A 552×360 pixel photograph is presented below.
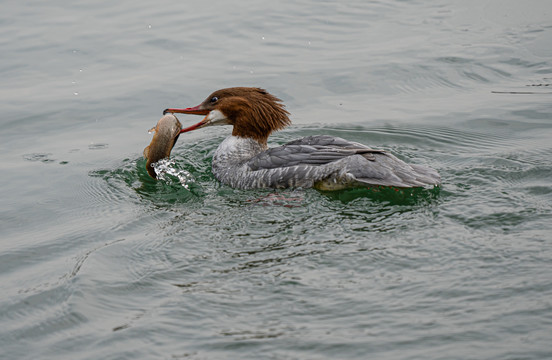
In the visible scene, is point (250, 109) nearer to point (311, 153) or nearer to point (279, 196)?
point (311, 153)

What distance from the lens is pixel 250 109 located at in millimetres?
8352

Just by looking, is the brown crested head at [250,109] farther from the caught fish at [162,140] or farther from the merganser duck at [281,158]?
the caught fish at [162,140]

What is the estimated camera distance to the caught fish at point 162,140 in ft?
26.6

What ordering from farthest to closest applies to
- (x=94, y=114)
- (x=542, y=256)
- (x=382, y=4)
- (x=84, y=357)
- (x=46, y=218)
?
(x=382, y=4) → (x=94, y=114) → (x=46, y=218) → (x=542, y=256) → (x=84, y=357)

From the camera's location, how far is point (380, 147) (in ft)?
29.2

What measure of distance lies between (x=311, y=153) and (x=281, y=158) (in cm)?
35

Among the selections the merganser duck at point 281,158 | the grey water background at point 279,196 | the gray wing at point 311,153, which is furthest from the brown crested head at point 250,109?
the grey water background at point 279,196

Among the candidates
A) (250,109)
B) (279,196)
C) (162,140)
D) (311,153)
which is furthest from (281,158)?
(162,140)

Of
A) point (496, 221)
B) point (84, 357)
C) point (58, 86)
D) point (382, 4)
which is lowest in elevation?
point (84, 357)

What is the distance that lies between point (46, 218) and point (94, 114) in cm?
299

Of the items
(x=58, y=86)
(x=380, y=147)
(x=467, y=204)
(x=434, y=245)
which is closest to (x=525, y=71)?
(x=380, y=147)

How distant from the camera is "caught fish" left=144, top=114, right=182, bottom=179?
26.6ft

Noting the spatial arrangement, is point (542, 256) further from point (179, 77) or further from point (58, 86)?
point (58, 86)

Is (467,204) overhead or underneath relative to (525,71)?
underneath
